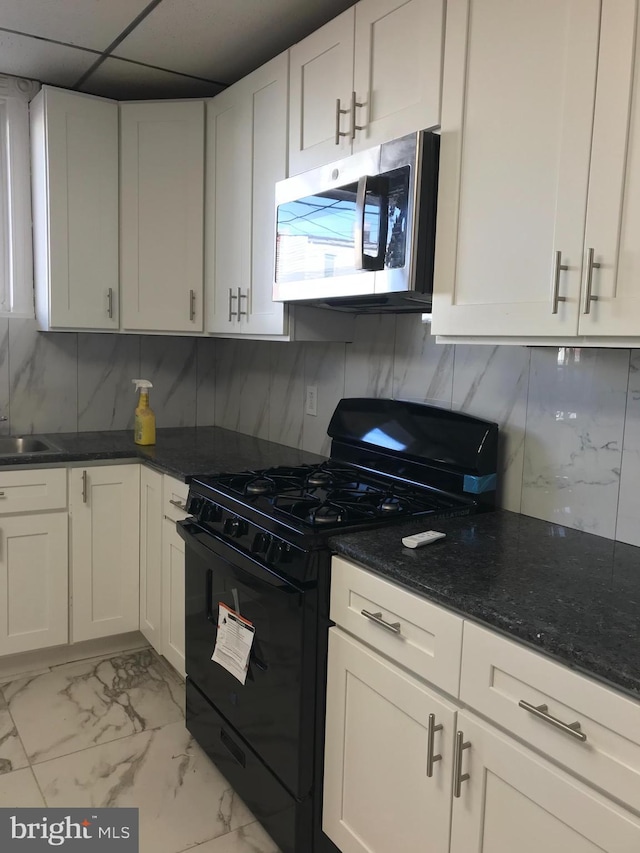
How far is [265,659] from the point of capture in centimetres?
174

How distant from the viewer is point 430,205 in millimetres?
1657

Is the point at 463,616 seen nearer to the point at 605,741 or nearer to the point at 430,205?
the point at 605,741

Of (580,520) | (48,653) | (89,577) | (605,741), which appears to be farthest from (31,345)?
(605,741)

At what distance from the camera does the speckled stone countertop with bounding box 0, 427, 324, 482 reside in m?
2.49

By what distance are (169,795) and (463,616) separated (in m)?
1.27

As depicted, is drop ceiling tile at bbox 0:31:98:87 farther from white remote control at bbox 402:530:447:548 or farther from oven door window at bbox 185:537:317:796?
white remote control at bbox 402:530:447:548

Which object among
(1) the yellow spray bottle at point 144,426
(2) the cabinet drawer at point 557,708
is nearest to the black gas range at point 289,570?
(2) the cabinet drawer at point 557,708

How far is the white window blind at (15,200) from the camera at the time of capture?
287cm

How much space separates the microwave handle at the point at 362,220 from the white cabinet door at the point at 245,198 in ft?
2.05

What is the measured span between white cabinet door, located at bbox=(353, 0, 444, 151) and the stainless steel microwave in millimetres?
72

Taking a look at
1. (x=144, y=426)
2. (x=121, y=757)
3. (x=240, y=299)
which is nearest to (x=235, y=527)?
(x=121, y=757)

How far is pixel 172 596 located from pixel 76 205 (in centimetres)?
161

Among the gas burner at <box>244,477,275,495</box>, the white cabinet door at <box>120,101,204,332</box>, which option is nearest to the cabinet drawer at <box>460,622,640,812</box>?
the gas burner at <box>244,477,275,495</box>

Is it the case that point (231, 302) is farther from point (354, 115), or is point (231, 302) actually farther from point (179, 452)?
point (354, 115)
